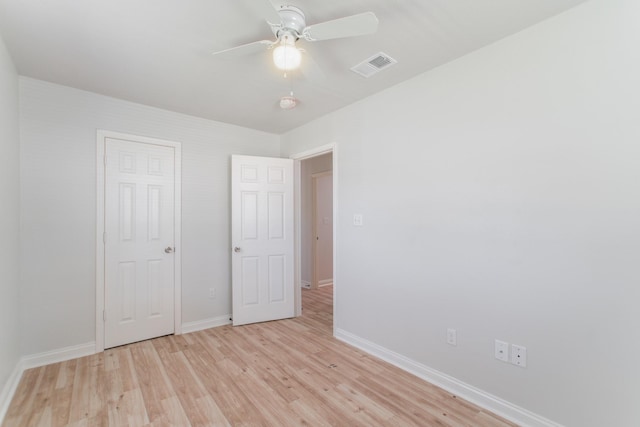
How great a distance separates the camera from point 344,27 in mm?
1510

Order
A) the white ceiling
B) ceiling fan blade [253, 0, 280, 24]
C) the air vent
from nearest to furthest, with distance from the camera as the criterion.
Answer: ceiling fan blade [253, 0, 280, 24] → the white ceiling → the air vent

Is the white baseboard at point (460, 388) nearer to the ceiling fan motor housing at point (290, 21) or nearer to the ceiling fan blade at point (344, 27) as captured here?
the ceiling fan blade at point (344, 27)

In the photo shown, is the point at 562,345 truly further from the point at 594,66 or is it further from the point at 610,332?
the point at 594,66

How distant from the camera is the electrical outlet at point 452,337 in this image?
2.18 meters

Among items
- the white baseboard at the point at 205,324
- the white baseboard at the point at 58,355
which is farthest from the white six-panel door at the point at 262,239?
the white baseboard at the point at 58,355

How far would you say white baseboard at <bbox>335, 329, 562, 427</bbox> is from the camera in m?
1.80

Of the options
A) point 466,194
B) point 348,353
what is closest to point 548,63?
point 466,194

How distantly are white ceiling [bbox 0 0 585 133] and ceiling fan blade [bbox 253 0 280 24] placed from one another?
0.03 meters

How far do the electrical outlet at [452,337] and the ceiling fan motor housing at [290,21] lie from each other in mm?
2279

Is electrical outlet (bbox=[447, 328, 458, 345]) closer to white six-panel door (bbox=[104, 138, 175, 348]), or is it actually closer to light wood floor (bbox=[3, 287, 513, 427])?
light wood floor (bbox=[3, 287, 513, 427])

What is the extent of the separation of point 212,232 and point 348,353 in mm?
2064

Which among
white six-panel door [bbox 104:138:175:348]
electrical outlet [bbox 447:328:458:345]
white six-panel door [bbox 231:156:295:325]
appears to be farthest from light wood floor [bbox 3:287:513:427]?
white six-panel door [bbox 231:156:295:325]

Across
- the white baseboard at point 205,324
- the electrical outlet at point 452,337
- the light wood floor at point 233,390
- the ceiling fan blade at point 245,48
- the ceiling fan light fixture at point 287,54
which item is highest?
the ceiling fan blade at point 245,48

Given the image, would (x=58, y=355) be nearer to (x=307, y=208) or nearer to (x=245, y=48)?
(x=245, y=48)
